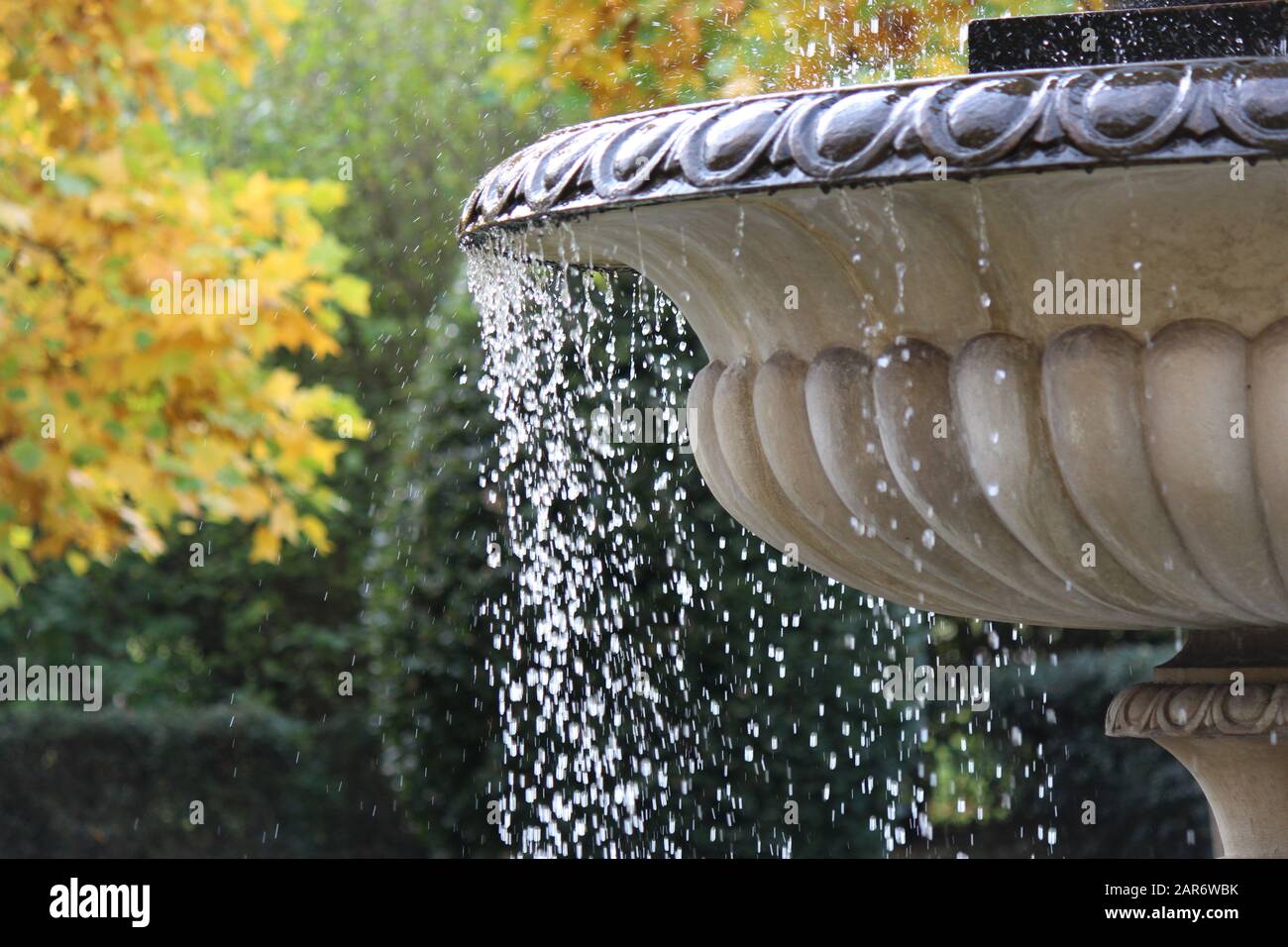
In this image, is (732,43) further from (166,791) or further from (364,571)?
(166,791)

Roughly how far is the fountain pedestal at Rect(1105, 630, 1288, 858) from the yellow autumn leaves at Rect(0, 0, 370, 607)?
12.5 feet

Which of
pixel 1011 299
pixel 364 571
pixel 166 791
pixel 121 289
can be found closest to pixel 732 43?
pixel 121 289

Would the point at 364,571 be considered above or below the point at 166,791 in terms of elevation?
above

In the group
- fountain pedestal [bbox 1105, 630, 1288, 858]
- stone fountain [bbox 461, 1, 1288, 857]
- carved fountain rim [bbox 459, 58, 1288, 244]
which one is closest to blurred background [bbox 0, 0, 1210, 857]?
fountain pedestal [bbox 1105, 630, 1288, 858]

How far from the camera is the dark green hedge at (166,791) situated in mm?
6219

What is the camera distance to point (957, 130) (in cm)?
160

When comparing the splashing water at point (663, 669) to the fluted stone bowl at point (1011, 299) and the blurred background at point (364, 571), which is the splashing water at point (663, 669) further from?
the fluted stone bowl at point (1011, 299)

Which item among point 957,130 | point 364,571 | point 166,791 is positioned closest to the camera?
point 957,130

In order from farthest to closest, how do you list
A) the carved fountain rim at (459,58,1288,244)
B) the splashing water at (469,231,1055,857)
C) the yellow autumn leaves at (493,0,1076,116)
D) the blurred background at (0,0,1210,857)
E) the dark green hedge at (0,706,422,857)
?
the dark green hedge at (0,706,422,857), the yellow autumn leaves at (493,0,1076,116), the blurred background at (0,0,1210,857), the splashing water at (469,231,1055,857), the carved fountain rim at (459,58,1288,244)

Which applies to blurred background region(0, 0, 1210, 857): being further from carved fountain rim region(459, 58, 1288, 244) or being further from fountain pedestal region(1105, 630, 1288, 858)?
carved fountain rim region(459, 58, 1288, 244)

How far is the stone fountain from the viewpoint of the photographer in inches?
63.6

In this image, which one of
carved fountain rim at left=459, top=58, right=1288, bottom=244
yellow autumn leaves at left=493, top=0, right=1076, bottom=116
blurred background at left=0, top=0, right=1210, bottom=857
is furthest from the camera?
yellow autumn leaves at left=493, top=0, right=1076, bottom=116

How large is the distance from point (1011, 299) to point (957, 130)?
0.34m

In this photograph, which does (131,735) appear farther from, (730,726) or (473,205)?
(473,205)
